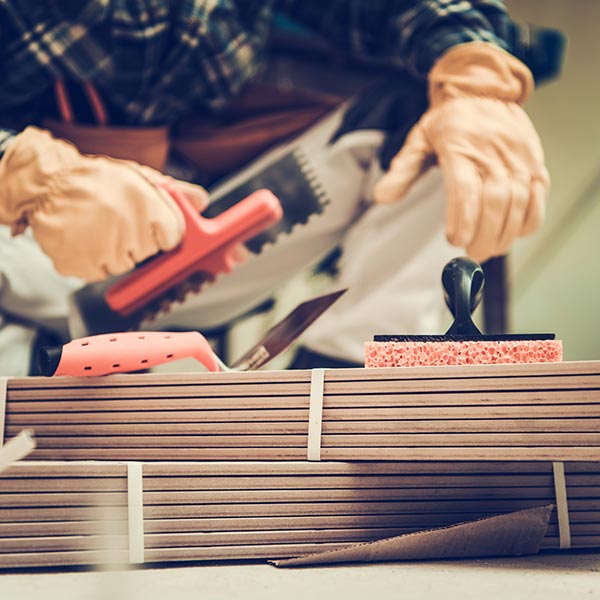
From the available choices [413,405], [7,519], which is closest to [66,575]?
[7,519]

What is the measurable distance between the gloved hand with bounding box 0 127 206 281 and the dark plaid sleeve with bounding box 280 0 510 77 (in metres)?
0.41

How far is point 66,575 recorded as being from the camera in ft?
1.48

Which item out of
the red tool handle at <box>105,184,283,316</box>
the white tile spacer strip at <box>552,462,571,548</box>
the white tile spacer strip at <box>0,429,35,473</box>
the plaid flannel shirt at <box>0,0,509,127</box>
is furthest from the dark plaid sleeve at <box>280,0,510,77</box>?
the white tile spacer strip at <box>0,429,35,473</box>

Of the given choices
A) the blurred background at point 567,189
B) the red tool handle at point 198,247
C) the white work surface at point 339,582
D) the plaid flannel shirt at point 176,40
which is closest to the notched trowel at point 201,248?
the red tool handle at point 198,247

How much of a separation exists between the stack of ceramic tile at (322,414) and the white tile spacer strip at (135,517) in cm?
4

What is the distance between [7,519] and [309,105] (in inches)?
30.2

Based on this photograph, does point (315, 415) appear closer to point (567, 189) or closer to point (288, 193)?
point (288, 193)

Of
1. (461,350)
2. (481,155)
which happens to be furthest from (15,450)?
(481,155)

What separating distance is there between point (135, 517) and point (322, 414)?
14cm

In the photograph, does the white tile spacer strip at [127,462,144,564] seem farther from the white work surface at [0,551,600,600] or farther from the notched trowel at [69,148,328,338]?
the notched trowel at [69,148,328,338]

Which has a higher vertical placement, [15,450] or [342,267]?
[15,450]

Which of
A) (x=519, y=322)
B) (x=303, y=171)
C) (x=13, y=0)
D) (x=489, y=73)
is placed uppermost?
(x=13, y=0)

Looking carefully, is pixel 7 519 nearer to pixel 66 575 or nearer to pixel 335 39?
pixel 66 575

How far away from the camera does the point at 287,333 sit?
58 centimetres
